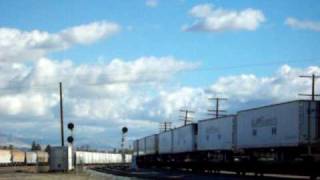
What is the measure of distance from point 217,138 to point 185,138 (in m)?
11.4

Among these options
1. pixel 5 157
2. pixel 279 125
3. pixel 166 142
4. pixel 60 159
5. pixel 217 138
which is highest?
pixel 279 125

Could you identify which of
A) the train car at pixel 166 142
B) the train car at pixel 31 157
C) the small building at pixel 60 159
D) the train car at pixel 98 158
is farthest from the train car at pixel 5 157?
the small building at pixel 60 159

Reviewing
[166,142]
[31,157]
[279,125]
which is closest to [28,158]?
[31,157]

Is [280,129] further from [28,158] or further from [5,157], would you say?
[28,158]

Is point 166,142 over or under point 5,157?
over

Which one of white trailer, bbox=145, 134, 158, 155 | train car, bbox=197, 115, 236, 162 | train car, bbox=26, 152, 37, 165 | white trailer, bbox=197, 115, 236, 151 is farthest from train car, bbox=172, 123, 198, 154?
train car, bbox=26, 152, 37, 165

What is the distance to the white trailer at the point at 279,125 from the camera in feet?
120

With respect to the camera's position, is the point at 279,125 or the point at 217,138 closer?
the point at 279,125

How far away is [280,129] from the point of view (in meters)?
40.1

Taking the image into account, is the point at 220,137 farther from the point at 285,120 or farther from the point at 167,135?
the point at 167,135

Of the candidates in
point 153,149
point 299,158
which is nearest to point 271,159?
point 299,158

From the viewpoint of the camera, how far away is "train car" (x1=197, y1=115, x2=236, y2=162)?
2020 inches

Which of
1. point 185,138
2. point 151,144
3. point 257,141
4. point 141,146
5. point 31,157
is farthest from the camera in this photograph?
point 31,157

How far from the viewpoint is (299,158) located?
123ft
